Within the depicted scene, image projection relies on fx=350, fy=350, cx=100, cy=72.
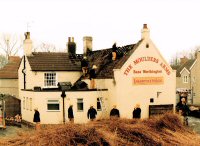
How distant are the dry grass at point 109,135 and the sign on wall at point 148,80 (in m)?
17.3

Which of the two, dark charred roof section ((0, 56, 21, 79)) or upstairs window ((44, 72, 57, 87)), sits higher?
dark charred roof section ((0, 56, 21, 79))

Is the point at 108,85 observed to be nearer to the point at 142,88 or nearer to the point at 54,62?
the point at 142,88

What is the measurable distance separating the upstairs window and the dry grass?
20665 mm

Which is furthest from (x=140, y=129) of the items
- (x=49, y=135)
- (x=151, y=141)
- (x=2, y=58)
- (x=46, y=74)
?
(x=2, y=58)

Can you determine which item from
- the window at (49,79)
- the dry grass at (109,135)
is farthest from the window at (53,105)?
the dry grass at (109,135)

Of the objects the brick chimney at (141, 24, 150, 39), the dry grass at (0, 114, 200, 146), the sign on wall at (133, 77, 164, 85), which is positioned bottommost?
the dry grass at (0, 114, 200, 146)

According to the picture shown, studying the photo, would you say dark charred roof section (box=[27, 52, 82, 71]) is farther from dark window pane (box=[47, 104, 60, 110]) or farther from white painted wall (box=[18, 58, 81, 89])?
dark window pane (box=[47, 104, 60, 110])

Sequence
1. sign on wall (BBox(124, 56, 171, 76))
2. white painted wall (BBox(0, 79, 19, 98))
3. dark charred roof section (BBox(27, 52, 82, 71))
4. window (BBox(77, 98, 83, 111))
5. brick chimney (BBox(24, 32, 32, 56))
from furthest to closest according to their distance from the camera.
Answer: white painted wall (BBox(0, 79, 19, 98)) < brick chimney (BBox(24, 32, 32, 56)) < dark charred roof section (BBox(27, 52, 82, 71)) < sign on wall (BBox(124, 56, 171, 76)) < window (BBox(77, 98, 83, 111))

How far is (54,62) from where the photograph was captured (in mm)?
34969

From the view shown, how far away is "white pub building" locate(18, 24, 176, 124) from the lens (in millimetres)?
30234

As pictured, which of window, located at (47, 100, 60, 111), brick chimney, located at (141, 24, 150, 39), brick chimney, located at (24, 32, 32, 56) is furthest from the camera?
brick chimney, located at (24, 32, 32, 56)

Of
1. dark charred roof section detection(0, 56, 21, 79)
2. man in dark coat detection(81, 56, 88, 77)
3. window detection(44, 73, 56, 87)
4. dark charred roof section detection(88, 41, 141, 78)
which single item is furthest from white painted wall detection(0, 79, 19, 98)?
man in dark coat detection(81, 56, 88, 77)

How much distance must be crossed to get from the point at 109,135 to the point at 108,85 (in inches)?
767

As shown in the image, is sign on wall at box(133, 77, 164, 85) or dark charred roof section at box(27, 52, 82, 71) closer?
sign on wall at box(133, 77, 164, 85)
